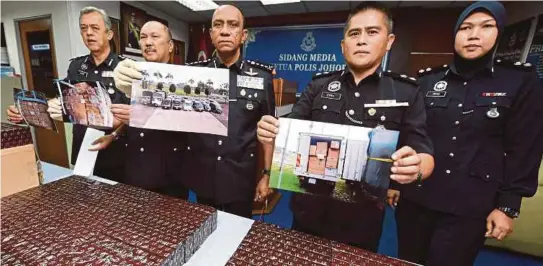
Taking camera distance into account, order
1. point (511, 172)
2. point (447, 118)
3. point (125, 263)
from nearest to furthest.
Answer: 1. point (125, 263)
2. point (511, 172)
3. point (447, 118)

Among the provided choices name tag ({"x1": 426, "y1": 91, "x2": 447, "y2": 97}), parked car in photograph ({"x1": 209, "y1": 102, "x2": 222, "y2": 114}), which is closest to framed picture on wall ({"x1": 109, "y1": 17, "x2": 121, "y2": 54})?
parked car in photograph ({"x1": 209, "y1": 102, "x2": 222, "y2": 114})

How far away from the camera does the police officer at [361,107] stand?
98 cm

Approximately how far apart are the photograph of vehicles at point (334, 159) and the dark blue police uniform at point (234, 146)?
0.59 m

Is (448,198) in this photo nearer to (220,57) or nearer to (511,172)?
(511,172)

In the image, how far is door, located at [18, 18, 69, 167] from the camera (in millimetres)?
3980

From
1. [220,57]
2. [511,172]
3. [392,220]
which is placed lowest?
[392,220]

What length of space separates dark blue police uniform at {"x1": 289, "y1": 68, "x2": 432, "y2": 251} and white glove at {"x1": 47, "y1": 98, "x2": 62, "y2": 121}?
3.20 ft

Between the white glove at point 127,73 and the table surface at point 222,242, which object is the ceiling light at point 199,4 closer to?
the white glove at point 127,73

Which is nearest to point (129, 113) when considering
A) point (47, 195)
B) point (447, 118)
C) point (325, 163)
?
point (47, 195)

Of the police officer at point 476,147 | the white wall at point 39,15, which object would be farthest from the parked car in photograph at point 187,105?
the white wall at point 39,15

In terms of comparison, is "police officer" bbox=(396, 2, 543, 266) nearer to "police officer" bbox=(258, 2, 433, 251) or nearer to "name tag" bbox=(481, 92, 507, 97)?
"name tag" bbox=(481, 92, 507, 97)

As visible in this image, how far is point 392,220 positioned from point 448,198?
1.90 metres

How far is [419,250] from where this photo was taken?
1306 mm

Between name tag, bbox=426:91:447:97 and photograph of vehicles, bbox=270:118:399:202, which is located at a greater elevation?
name tag, bbox=426:91:447:97
